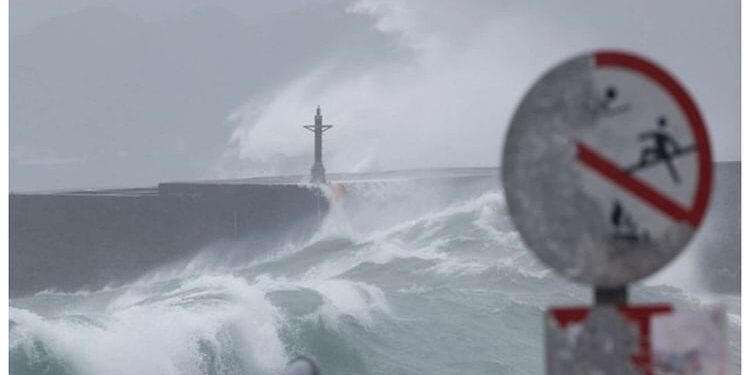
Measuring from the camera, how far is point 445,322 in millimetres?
12414

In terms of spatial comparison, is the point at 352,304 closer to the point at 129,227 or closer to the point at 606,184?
the point at 129,227

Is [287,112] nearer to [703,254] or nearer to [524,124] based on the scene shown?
[703,254]

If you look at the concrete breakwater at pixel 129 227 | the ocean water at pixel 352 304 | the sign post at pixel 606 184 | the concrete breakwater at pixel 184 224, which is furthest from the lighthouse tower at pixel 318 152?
the sign post at pixel 606 184

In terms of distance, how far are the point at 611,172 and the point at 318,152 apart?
48.7ft

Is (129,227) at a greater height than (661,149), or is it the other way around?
(661,149)

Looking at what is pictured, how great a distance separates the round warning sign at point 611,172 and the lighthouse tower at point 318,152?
47.6 feet

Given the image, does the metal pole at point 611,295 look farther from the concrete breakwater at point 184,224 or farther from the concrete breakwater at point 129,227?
the concrete breakwater at point 129,227

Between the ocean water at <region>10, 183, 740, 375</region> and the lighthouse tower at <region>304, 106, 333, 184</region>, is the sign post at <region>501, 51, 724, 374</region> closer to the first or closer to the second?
the ocean water at <region>10, 183, 740, 375</region>

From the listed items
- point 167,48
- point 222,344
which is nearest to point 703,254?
point 222,344

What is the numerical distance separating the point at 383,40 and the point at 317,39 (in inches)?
29.2

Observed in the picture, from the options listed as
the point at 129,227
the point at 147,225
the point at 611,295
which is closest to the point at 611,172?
the point at 611,295

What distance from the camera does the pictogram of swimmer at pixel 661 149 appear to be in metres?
1.61

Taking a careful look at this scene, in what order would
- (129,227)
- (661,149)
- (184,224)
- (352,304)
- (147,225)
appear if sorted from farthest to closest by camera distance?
(184,224)
(147,225)
(129,227)
(352,304)
(661,149)

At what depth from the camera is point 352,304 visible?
12.7m
